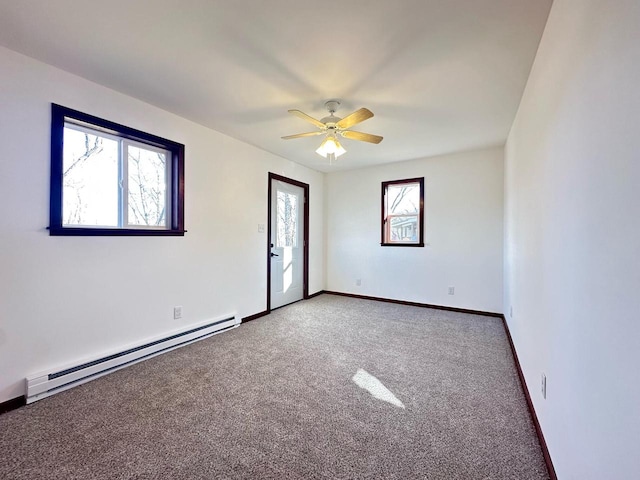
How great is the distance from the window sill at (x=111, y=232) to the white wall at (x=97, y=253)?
0.05 meters

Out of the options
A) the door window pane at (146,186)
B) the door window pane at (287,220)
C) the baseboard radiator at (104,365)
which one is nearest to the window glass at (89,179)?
the door window pane at (146,186)

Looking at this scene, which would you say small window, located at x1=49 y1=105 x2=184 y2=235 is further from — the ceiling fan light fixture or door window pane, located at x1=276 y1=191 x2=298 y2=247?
door window pane, located at x1=276 y1=191 x2=298 y2=247

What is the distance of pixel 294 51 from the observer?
1.89 meters

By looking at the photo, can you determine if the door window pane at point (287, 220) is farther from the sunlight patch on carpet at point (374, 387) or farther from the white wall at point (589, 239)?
the white wall at point (589, 239)

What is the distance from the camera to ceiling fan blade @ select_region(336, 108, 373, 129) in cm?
222

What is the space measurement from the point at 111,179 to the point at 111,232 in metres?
0.52

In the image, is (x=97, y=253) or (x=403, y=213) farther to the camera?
(x=403, y=213)

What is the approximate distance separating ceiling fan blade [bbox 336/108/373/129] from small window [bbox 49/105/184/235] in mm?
1791

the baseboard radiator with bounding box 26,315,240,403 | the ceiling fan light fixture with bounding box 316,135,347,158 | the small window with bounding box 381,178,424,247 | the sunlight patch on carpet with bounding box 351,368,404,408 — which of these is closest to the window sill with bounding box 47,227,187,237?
the baseboard radiator with bounding box 26,315,240,403

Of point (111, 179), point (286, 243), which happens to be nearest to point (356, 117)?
point (111, 179)

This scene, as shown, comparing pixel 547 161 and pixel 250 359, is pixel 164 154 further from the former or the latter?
pixel 547 161

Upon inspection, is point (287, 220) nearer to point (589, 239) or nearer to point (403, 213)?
point (403, 213)

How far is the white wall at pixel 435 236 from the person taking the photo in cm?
405

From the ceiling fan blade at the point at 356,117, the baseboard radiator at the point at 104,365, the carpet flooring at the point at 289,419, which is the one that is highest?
the ceiling fan blade at the point at 356,117
